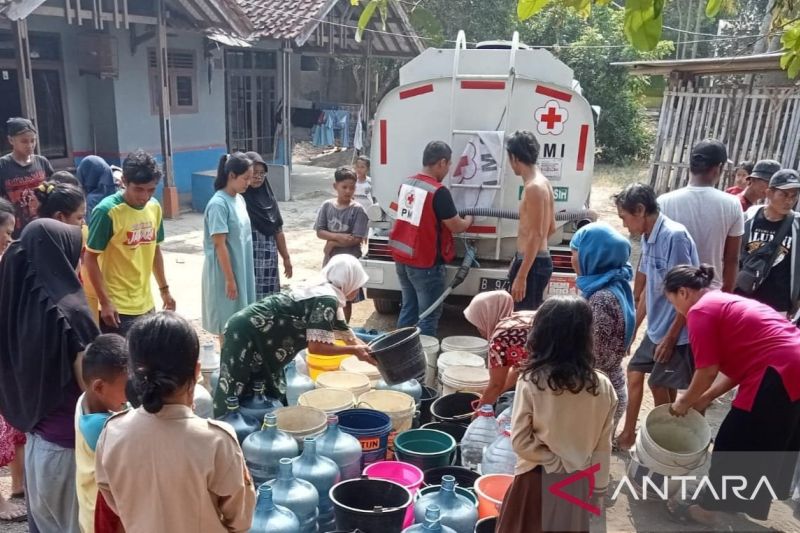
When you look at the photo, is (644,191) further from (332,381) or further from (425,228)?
(332,381)

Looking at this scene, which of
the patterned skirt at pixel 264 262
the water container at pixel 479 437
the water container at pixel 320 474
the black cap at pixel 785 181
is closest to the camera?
the water container at pixel 320 474

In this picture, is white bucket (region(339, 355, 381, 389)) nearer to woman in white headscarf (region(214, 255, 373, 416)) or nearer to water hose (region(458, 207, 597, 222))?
woman in white headscarf (region(214, 255, 373, 416))

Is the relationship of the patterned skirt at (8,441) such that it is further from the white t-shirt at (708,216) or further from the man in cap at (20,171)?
the white t-shirt at (708,216)

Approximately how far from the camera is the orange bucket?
2719 mm

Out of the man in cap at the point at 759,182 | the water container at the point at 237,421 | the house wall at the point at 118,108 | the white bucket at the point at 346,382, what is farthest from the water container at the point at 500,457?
the house wall at the point at 118,108

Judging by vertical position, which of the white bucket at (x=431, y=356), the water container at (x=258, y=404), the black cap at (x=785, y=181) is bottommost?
the white bucket at (x=431, y=356)

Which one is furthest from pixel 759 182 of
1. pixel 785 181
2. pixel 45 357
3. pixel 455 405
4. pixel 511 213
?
pixel 45 357

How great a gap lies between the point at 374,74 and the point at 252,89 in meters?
6.13

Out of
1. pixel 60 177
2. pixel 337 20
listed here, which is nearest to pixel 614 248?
pixel 60 177

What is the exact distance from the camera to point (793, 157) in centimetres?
922

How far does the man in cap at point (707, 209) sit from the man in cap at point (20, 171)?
481 centimetres

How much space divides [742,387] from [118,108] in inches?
385

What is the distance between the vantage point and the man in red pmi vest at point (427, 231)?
4.99 m

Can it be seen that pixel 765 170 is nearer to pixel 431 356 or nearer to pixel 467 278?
pixel 467 278
